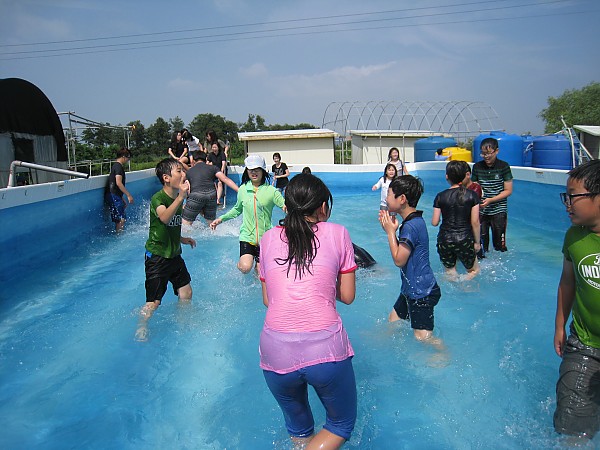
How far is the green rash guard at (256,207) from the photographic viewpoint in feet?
17.6

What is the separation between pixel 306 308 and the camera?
→ 2.10 m

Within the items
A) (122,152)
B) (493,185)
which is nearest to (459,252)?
(493,185)

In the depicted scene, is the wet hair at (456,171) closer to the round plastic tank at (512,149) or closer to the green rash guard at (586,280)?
the green rash guard at (586,280)

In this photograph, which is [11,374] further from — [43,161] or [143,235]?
[43,161]

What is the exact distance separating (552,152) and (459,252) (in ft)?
28.4

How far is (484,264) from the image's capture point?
6.66m

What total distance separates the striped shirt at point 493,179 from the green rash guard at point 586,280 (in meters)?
4.00

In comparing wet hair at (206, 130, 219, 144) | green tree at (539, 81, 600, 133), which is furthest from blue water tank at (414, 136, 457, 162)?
green tree at (539, 81, 600, 133)

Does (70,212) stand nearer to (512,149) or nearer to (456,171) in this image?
(456,171)

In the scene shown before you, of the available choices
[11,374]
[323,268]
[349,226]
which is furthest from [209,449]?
[349,226]

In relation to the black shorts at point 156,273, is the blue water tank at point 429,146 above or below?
above

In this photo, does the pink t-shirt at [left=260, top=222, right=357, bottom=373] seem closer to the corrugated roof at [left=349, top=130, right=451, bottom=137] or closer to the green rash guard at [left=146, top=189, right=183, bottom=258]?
the green rash guard at [left=146, top=189, right=183, bottom=258]

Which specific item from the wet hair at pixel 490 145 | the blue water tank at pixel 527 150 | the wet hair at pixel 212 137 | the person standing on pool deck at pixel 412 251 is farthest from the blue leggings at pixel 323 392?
the blue water tank at pixel 527 150

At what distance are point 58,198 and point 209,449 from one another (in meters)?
6.11
